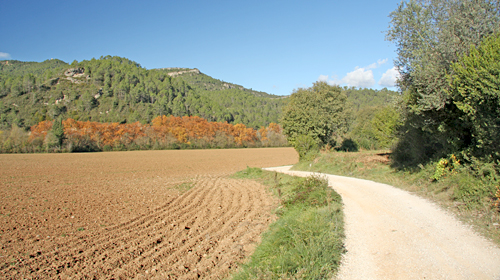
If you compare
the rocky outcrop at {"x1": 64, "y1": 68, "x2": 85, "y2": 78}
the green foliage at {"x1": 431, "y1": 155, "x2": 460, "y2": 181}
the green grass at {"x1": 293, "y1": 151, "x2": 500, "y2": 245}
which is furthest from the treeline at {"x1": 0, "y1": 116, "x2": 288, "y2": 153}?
the rocky outcrop at {"x1": 64, "y1": 68, "x2": 85, "y2": 78}

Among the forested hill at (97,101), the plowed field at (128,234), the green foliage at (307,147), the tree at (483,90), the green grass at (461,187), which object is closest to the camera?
the plowed field at (128,234)

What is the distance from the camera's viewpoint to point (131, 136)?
85.9 m

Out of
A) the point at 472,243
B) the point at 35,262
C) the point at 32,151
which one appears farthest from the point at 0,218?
the point at 32,151

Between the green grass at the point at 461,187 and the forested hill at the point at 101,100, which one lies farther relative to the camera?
the forested hill at the point at 101,100

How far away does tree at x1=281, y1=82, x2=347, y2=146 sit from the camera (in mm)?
28719

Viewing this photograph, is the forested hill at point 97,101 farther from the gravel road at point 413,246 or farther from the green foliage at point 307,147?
the gravel road at point 413,246

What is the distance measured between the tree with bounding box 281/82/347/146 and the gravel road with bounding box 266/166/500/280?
19.9 meters

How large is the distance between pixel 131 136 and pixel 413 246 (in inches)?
3553

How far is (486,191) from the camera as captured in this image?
301 inches

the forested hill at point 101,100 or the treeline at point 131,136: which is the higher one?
the forested hill at point 101,100

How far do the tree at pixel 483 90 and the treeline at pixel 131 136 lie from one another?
270ft

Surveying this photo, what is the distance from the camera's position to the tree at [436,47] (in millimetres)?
8961

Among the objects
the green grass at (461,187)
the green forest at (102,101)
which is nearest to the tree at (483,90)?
the green grass at (461,187)

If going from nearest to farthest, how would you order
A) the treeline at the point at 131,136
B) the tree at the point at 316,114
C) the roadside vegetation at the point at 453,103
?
the roadside vegetation at the point at 453,103, the tree at the point at 316,114, the treeline at the point at 131,136
